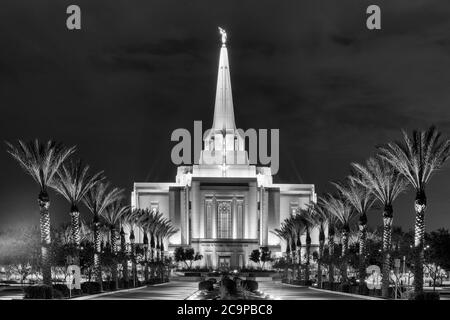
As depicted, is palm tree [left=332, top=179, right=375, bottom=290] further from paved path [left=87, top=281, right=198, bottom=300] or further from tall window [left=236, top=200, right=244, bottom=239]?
tall window [left=236, top=200, right=244, bottom=239]

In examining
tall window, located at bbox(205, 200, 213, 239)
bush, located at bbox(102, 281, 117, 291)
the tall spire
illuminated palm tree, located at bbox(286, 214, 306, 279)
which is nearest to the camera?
bush, located at bbox(102, 281, 117, 291)

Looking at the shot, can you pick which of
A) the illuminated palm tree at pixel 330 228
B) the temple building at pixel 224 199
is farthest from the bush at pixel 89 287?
Result: the temple building at pixel 224 199

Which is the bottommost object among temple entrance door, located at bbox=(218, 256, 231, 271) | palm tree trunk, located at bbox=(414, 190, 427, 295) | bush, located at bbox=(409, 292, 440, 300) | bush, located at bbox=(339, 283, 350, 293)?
temple entrance door, located at bbox=(218, 256, 231, 271)

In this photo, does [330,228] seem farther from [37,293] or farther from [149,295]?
[37,293]

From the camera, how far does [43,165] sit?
42125 millimetres

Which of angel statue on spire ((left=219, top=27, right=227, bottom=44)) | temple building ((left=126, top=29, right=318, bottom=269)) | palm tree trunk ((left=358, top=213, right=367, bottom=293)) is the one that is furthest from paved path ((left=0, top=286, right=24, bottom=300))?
angel statue on spire ((left=219, top=27, right=227, bottom=44))

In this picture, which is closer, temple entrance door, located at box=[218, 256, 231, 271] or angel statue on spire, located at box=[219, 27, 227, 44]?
temple entrance door, located at box=[218, 256, 231, 271]

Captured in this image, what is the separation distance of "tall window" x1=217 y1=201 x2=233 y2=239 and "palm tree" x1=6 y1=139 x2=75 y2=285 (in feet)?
282

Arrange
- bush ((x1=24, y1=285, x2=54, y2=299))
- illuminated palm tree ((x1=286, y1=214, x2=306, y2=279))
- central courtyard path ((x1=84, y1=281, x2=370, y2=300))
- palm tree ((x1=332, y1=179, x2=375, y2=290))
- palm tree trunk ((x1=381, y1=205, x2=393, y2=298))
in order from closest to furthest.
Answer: bush ((x1=24, y1=285, x2=54, y2=299)) → central courtyard path ((x1=84, y1=281, x2=370, y2=300)) → palm tree trunk ((x1=381, y1=205, x2=393, y2=298)) → palm tree ((x1=332, y1=179, x2=375, y2=290)) → illuminated palm tree ((x1=286, y1=214, x2=306, y2=279))

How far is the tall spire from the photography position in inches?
5433

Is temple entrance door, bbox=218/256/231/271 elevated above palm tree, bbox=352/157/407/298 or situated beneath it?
situated beneath

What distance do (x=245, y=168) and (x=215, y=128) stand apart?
26.2ft

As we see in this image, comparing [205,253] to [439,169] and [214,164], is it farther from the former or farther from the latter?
[439,169]
